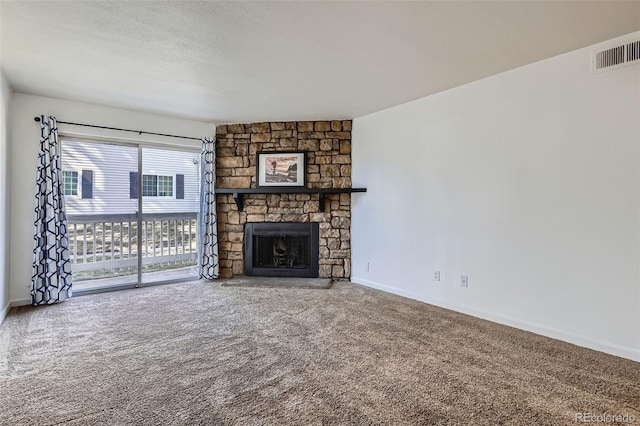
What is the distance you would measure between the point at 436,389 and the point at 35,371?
2668 millimetres

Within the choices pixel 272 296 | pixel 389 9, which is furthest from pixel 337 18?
pixel 272 296

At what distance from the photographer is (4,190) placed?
352cm

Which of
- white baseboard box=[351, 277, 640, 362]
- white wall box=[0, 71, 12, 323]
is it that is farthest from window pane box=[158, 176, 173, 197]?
white baseboard box=[351, 277, 640, 362]

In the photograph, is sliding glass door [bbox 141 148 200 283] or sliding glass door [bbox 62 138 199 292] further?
sliding glass door [bbox 141 148 200 283]

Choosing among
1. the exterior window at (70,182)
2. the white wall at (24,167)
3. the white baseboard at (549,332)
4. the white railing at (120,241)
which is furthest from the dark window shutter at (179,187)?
the white baseboard at (549,332)

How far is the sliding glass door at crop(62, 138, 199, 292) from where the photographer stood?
4.36 metres

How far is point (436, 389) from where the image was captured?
2.08m

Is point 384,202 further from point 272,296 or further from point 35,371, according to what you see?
point 35,371

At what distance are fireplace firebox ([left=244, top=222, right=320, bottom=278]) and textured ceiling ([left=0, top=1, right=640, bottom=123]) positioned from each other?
6.63 ft

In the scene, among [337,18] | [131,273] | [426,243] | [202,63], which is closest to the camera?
[337,18]

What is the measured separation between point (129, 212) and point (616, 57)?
212 inches

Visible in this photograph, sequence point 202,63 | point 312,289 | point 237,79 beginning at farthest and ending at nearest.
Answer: point 312,289 < point 237,79 < point 202,63

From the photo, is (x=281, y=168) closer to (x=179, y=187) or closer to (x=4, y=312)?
(x=179, y=187)

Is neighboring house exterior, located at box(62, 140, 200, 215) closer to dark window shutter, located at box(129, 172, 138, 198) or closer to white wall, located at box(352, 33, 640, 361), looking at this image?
dark window shutter, located at box(129, 172, 138, 198)
